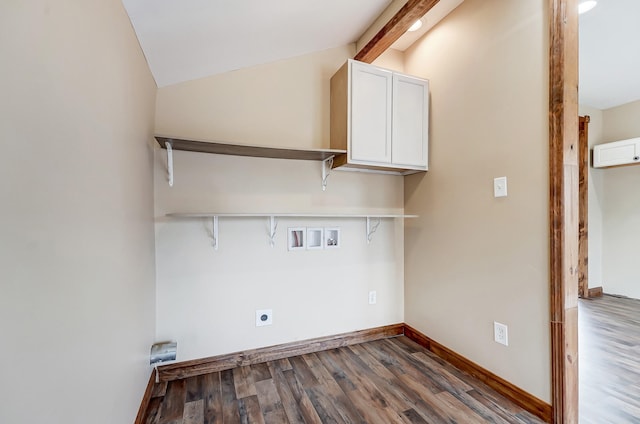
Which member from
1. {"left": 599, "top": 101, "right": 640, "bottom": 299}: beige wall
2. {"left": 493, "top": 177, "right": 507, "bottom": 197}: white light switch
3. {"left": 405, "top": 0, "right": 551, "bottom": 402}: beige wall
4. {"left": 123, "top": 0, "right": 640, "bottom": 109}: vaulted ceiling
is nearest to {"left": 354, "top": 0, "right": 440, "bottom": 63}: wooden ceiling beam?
{"left": 123, "top": 0, "right": 640, "bottom": 109}: vaulted ceiling

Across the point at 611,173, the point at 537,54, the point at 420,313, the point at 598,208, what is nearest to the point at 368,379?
the point at 420,313

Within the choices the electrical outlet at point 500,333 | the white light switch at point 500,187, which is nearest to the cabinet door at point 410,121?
the white light switch at point 500,187

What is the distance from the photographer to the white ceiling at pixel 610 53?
202 centimetres

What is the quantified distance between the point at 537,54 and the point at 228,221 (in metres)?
2.12

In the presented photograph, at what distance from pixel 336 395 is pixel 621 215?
442 centimetres

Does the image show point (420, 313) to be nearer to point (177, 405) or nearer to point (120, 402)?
point (177, 405)

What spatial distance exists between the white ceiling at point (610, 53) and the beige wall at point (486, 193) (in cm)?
95

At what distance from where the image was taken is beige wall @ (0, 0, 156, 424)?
54cm

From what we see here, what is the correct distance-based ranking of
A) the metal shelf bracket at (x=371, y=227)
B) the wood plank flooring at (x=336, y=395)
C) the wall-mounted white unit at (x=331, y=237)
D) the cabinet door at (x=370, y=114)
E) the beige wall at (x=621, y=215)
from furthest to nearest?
the beige wall at (x=621, y=215) < the metal shelf bracket at (x=371, y=227) < the wall-mounted white unit at (x=331, y=237) < the cabinet door at (x=370, y=114) < the wood plank flooring at (x=336, y=395)

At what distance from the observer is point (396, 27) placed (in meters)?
1.81

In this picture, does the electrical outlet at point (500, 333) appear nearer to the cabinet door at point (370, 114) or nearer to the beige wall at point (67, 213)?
the cabinet door at point (370, 114)

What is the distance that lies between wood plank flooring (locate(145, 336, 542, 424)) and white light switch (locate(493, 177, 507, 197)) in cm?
122

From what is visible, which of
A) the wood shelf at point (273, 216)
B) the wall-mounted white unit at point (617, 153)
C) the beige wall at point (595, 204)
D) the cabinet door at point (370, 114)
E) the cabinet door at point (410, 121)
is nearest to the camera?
the wood shelf at point (273, 216)

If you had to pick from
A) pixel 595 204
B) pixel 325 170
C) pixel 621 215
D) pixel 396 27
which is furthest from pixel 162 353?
pixel 621 215
